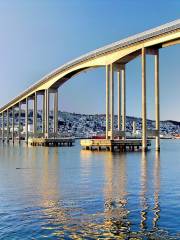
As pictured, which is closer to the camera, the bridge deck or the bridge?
the bridge

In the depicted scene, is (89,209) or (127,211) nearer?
(127,211)

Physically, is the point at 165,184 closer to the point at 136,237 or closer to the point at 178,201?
the point at 178,201

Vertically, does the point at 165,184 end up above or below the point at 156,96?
below

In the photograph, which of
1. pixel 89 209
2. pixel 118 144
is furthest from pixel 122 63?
pixel 89 209

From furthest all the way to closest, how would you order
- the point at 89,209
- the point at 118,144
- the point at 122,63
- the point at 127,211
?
1. the point at 122,63
2. the point at 118,144
3. the point at 89,209
4. the point at 127,211

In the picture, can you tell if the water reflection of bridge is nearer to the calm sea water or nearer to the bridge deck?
the calm sea water

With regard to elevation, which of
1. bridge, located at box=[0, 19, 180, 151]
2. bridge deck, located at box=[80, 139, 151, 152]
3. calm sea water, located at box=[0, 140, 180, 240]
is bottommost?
calm sea water, located at box=[0, 140, 180, 240]

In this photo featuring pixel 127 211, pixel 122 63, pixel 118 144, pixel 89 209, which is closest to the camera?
pixel 127 211

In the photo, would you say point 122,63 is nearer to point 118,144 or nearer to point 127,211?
point 118,144

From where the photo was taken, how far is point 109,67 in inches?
3494

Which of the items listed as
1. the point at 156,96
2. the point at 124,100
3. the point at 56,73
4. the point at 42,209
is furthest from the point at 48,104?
the point at 42,209

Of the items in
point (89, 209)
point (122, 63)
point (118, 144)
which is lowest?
point (89, 209)

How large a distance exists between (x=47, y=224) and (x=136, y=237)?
4.10 metres

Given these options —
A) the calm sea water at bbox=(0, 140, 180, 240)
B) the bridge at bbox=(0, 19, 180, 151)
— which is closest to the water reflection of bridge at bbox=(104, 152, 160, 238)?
the calm sea water at bbox=(0, 140, 180, 240)
